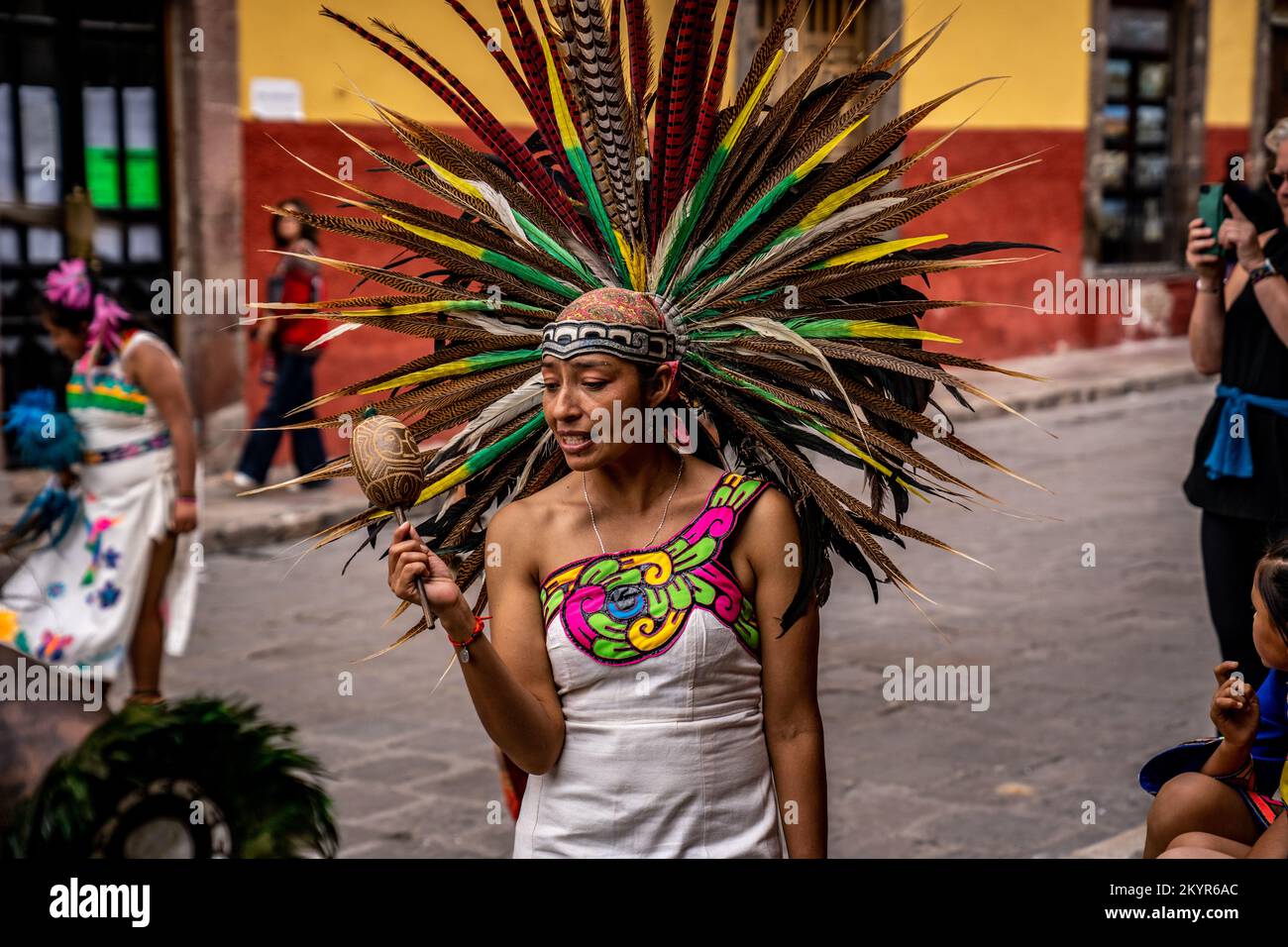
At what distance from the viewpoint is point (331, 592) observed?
29.3 ft

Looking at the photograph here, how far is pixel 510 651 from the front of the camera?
2855 mm

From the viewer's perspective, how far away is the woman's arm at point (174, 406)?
6328 millimetres

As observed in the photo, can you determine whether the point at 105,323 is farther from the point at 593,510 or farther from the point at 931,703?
the point at 593,510

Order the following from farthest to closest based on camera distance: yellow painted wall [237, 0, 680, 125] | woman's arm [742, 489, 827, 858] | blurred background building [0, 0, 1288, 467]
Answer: yellow painted wall [237, 0, 680, 125] < blurred background building [0, 0, 1288, 467] < woman's arm [742, 489, 827, 858]

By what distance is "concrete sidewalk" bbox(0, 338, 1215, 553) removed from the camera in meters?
10.6

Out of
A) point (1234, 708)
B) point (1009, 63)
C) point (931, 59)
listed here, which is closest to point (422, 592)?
point (1234, 708)

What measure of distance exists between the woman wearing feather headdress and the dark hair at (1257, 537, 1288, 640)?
58 cm

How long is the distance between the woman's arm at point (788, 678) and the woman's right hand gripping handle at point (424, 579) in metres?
0.58

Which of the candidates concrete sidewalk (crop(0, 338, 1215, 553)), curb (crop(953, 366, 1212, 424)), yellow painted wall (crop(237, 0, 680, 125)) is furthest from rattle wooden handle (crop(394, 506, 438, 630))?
curb (crop(953, 366, 1212, 424))

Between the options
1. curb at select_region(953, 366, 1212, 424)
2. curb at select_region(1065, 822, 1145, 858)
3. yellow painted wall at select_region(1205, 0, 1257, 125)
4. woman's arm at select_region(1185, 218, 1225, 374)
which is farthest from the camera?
yellow painted wall at select_region(1205, 0, 1257, 125)

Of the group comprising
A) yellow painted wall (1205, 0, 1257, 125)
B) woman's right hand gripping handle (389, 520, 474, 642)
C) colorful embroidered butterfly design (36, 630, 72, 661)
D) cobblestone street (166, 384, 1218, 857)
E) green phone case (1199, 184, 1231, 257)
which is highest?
yellow painted wall (1205, 0, 1257, 125)

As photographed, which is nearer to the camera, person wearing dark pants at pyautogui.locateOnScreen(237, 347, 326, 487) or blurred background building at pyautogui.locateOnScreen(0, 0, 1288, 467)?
person wearing dark pants at pyautogui.locateOnScreen(237, 347, 326, 487)

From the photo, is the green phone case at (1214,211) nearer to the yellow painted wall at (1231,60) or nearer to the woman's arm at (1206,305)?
the woman's arm at (1206,305)

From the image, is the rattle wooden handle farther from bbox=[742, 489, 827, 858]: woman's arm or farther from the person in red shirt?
the person in red shirt
